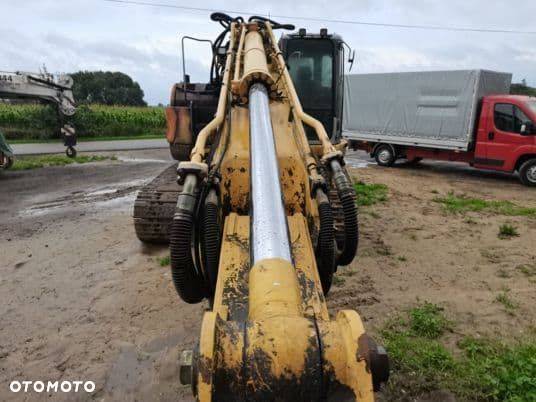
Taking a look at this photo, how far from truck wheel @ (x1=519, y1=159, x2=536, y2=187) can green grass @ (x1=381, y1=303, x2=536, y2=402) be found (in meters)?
7.94

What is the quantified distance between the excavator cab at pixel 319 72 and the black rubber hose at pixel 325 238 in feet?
12.3

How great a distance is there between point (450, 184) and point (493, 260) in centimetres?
569

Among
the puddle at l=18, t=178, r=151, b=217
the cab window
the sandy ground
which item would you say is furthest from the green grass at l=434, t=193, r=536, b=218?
the puddle at l=18, t=178, r=151, b=217

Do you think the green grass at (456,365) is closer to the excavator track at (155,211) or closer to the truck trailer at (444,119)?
the excavator track at (155,211)

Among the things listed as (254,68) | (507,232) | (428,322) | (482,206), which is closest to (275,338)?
(254,68)

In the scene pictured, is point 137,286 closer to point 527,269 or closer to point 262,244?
point 262,244

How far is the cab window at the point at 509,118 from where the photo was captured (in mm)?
10266

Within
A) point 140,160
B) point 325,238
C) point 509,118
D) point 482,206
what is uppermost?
point 509,118

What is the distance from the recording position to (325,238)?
7.70 feet

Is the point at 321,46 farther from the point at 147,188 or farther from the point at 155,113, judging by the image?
the point at 155,113

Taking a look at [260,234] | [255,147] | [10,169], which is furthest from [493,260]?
[10,169]

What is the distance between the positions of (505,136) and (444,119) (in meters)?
1.61

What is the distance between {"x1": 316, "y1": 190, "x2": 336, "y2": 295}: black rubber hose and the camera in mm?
2330

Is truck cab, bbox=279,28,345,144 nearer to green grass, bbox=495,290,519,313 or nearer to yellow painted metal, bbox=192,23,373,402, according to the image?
green grass, bbox=495,290,519,313
